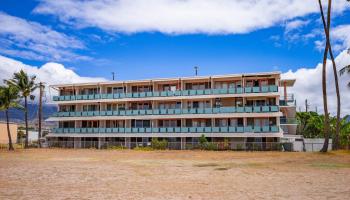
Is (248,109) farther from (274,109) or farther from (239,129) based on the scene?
(274,109)

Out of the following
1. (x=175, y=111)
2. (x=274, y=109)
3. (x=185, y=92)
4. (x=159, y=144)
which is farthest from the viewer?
(x=175, y=111)

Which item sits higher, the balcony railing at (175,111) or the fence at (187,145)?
the balcony railing at (175,111)

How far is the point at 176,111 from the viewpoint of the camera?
53.4m

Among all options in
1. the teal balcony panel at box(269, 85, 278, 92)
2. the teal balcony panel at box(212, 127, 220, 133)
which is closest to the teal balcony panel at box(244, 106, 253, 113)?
the teal balcony panel at box(269, 85, 278, 92)

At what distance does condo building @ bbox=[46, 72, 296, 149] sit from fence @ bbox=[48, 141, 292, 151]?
0.16 metres

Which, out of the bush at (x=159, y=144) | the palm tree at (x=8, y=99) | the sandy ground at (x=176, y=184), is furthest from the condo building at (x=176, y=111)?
the sandy ground at (x=176, y=184)

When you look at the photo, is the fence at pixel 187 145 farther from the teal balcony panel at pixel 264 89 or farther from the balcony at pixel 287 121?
the balcony at pixel 287 121

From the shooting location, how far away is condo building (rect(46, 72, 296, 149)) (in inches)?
1945

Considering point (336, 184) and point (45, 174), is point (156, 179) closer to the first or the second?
point (45, 174)

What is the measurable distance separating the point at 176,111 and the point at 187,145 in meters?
5.66

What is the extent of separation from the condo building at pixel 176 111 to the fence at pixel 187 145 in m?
0.16

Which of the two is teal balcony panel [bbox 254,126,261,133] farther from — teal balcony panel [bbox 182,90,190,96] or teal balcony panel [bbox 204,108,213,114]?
teal balcony panel [bbox 182,90,190,96]

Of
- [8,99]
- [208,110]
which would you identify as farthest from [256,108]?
[8,99]

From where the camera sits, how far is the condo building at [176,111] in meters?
49.4
